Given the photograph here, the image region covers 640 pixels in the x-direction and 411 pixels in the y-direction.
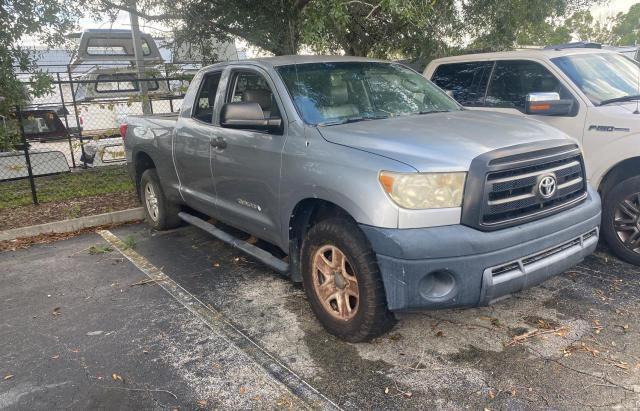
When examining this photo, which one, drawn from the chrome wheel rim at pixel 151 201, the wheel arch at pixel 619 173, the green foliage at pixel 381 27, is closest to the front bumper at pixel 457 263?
the wheel arch at pixel 619 173

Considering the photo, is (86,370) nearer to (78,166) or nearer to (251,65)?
(251,65)

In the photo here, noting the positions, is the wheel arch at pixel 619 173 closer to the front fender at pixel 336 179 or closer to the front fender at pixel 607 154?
the front fender at pixel 607 154

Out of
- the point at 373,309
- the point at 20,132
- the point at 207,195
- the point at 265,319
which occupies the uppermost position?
the point at 20,132

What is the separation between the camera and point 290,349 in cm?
342

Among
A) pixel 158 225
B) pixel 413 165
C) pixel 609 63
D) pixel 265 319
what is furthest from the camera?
pixel 158 225

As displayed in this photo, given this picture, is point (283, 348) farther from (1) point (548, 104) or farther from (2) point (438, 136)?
(1) point (548, 104)

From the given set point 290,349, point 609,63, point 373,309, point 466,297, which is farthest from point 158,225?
point 609,63

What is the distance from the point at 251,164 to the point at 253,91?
0.73 meters

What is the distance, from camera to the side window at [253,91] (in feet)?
13.4

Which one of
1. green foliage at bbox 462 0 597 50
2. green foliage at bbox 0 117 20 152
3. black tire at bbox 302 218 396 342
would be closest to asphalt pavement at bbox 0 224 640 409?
black tire at bbox 302 218 396 342

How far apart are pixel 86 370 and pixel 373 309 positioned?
6.16 ft

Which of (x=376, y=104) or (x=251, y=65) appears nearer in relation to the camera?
(x=376, y=104)

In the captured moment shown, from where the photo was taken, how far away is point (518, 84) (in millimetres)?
5383

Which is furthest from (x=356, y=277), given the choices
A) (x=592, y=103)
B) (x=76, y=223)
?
(x=76, y=223)
